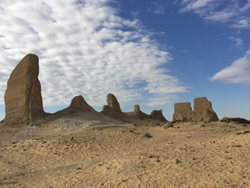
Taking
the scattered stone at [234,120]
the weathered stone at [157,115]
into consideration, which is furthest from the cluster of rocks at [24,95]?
the weathered stone at [157,115]

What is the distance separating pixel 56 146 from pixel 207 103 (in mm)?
24725

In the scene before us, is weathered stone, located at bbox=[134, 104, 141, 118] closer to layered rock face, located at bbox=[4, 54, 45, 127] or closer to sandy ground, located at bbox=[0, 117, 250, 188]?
layered rock face, located at bbox=[4, 54, 45, 127]

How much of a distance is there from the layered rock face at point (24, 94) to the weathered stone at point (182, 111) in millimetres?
19358

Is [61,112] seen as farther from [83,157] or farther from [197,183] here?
[197,183]

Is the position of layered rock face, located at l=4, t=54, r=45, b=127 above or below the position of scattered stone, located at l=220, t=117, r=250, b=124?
above

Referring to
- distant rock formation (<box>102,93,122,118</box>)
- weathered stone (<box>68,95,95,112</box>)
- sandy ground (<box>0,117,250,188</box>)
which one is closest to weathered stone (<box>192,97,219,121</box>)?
distant rock formation (<box>102,93,122,118</box>)

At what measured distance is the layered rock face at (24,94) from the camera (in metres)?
15.3

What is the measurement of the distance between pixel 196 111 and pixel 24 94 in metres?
22.3

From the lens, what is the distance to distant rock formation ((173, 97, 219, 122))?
26.1 meters

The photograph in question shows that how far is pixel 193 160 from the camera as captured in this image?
5062 mm

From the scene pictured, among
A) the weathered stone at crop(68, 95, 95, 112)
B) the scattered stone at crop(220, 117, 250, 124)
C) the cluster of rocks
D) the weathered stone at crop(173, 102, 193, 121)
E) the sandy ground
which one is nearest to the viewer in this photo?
the sandy ground

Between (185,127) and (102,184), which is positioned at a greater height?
(185,127)

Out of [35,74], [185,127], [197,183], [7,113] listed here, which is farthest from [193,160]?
[7,113]

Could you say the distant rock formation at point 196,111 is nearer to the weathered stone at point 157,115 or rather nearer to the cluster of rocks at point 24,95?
the weathered stone at point 157,115
